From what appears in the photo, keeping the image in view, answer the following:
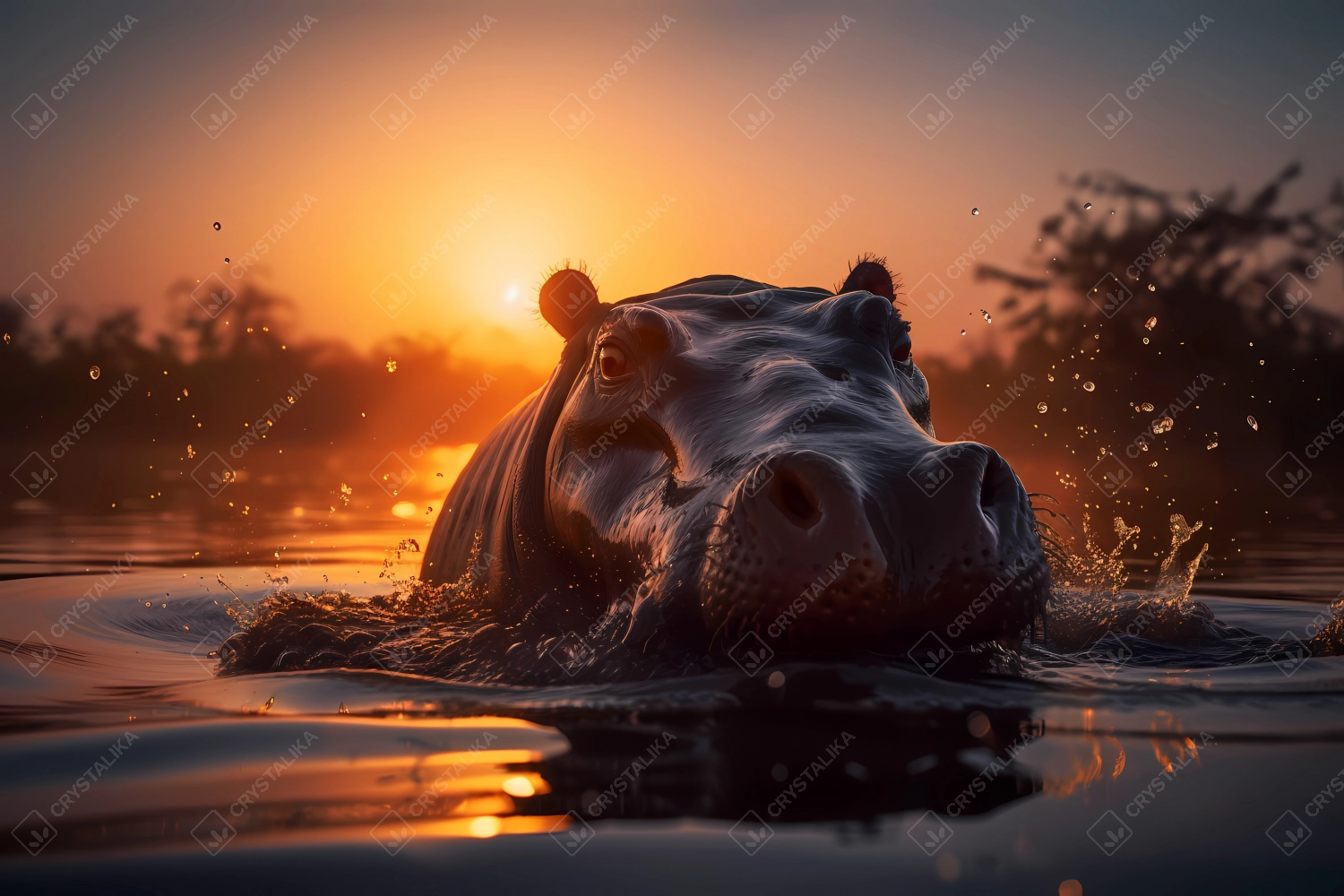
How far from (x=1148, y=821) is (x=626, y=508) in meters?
2.39

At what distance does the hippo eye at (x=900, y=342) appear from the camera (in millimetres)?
4516

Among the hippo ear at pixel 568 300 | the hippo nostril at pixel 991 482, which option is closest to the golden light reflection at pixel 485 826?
the hippo nostril at pixel 991 482

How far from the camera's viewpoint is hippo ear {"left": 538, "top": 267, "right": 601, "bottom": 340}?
5250 millimetres

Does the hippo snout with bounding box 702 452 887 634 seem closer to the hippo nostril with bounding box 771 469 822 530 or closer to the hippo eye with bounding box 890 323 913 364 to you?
the hippo nostril with bounding box 771 469 822 530

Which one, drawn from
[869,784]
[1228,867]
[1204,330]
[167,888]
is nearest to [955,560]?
[869,784]

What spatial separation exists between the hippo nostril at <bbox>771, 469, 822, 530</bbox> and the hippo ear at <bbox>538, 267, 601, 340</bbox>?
275 centimetres

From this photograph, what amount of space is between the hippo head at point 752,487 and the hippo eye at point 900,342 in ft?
0.04

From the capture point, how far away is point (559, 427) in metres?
4.77

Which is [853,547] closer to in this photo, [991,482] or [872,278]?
[991,482]

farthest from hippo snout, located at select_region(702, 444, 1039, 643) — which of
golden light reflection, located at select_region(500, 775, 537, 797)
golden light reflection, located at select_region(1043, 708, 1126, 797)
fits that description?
golden light reflection, located at select_region(500, 775, 537, 797)

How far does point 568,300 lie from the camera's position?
5289 millimetres

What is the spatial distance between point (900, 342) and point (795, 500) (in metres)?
2.00

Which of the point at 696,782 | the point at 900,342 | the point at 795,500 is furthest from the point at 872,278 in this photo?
the point at 696,782

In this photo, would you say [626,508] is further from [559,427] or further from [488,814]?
[488,814]
